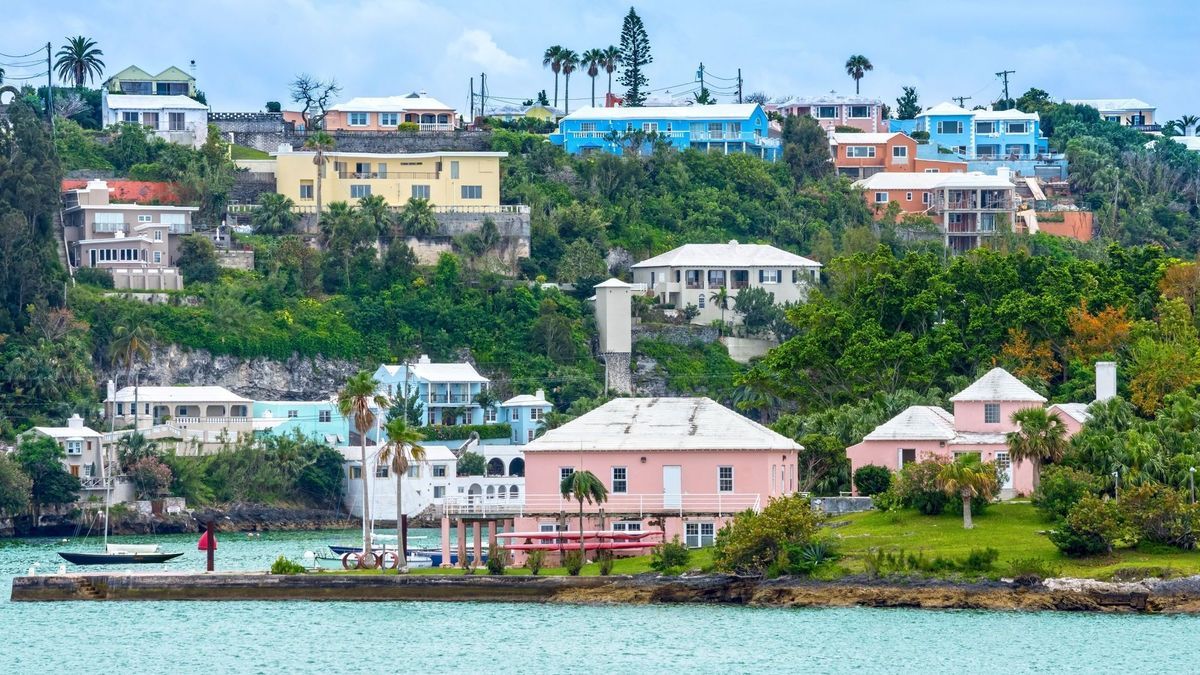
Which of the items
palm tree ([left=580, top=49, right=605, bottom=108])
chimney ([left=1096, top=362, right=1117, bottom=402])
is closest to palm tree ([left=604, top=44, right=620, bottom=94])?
palm tree ([left=580, top=49, right=605, bottom=108])

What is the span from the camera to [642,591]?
73438mm

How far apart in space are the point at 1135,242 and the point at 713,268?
29005 millimetres

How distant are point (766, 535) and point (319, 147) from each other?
74402 millimetres

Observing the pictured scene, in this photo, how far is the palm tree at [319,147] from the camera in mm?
140125

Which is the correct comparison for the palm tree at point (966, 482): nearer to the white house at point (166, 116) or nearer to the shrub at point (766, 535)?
the shrub at point (766, 535)

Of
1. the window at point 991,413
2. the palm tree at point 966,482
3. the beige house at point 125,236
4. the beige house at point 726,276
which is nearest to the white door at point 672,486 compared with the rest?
the palm tree at point 966,482

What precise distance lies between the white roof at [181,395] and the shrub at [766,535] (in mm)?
52188

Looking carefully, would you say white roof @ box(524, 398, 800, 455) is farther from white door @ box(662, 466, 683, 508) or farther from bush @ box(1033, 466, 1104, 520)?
bush @ box(1033, 466, 1104, 520)

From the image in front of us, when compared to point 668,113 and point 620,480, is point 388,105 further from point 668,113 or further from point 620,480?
point 620,480

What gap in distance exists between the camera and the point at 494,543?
253 feet

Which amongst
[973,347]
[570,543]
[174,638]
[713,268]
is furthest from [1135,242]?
[174,638]

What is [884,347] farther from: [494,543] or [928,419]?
[494,543]

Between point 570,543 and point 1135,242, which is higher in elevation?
point 1135,242

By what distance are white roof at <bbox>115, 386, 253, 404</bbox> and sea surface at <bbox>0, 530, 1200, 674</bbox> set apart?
46.0m
